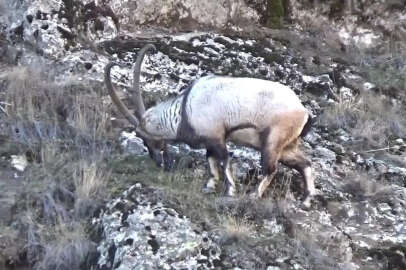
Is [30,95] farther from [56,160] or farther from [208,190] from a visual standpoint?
[208,190]

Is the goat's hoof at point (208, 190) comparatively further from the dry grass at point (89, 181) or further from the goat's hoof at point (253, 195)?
the dry grass at point (89, 181)

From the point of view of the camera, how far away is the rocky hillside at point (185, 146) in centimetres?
542

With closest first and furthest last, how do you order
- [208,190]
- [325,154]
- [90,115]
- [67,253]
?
[67,253] → [208,190] → [325,154] → [90,115]

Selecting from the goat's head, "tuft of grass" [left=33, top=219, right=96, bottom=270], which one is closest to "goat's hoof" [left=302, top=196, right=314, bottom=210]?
the goat's head

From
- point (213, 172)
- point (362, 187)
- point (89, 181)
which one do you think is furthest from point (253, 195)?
point (89, 181)

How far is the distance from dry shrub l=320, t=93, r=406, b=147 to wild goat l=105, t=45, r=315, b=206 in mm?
1381

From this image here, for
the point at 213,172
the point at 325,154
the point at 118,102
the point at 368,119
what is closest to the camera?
the point at 213,172

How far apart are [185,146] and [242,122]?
3.50 ft

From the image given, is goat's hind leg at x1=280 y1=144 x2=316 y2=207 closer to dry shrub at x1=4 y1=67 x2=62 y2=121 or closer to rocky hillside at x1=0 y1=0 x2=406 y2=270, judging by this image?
rocky hillside at x1=0 y1=0 x2=406 y2=270

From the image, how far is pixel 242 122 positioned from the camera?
20.5 feet

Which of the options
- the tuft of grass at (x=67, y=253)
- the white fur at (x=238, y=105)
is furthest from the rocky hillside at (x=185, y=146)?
the white fur at (x=238, y=105)

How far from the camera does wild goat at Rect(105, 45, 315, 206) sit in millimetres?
6195

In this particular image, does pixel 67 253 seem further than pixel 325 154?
No

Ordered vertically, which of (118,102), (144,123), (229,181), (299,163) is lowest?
(229,181)
